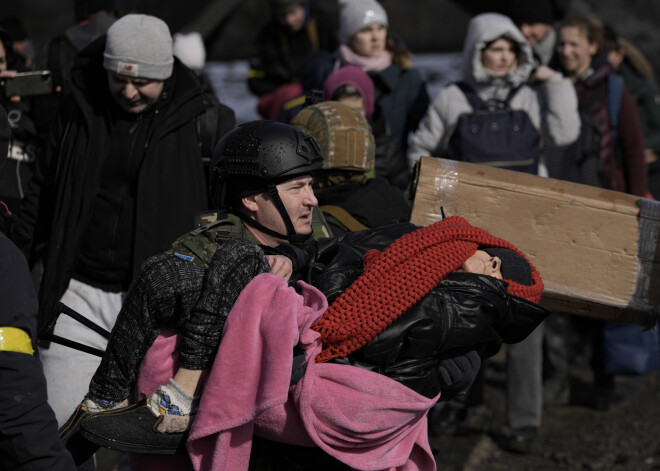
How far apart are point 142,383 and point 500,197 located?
1.71 meters

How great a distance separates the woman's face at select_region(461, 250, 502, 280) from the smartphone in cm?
302

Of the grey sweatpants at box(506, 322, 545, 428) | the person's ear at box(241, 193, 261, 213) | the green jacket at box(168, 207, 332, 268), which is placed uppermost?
the person's ear at box(241, 193, 261, 213)

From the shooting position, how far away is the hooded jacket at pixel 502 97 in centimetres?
588

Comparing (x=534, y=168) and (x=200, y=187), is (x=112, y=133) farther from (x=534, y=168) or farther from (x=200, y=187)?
(x=534, y=168)

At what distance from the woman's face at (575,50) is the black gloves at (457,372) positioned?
4.16 m

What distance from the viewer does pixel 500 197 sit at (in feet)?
12.9

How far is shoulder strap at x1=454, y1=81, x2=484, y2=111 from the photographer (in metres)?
5.86

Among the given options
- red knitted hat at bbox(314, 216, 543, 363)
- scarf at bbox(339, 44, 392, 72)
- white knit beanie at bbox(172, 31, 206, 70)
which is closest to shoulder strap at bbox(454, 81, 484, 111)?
scarf at bbox(339, 44, 392, 72)

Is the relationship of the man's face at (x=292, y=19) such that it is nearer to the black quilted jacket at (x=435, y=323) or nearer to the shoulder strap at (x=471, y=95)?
the shoulder strap at (x=471, y=95)

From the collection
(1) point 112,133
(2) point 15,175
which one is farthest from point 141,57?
(2) point 15,175

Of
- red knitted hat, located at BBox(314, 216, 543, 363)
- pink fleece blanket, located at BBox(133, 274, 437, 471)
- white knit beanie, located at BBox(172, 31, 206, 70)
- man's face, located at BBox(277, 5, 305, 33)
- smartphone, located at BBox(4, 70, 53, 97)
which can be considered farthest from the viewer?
man's face, located at BBox(277, 5, 305, 33)

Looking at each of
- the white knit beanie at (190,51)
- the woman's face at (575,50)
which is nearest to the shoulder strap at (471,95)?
the woman's face at (575,50)

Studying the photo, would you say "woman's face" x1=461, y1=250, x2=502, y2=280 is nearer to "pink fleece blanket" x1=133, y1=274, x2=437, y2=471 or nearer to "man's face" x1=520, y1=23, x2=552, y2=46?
"pink fleece blanket" x1=133, y1=274, x2=437, y2=471

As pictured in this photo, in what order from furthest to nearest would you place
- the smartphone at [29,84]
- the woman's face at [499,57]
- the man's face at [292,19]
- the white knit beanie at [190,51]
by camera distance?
the man's face at [292,19]
the white knit beanie at [190,51]
the woman's face at [499,57]
the smartphone at [29,84]
